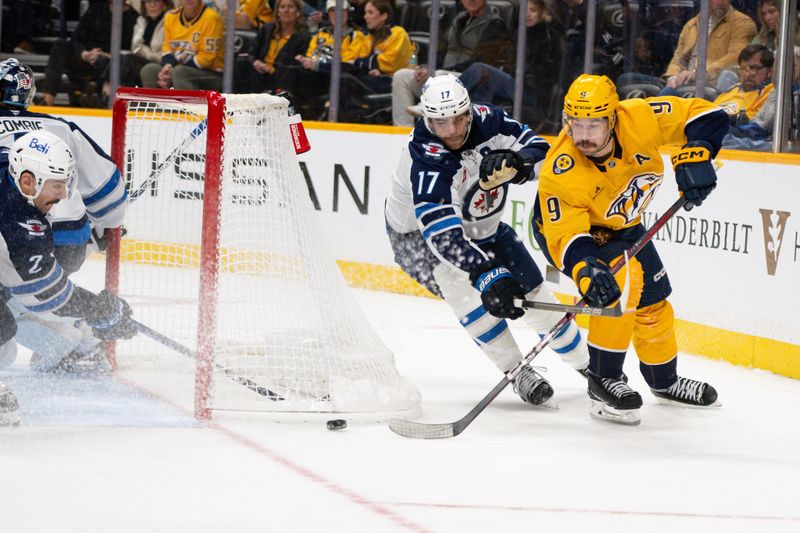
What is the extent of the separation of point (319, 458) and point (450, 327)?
2373mm

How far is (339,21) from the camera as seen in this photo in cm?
677

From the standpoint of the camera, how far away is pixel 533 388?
12.8 ft

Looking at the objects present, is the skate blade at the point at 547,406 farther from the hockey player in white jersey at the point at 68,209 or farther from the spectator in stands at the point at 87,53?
the spectator in stands at the point at 87,53

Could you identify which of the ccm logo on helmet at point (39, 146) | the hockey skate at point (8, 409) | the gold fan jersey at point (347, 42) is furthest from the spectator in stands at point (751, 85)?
the hockey skate at point (8, 409)

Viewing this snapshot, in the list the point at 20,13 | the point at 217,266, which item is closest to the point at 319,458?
the point at 217,266

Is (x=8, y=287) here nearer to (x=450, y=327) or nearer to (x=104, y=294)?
(x=104, y=294)

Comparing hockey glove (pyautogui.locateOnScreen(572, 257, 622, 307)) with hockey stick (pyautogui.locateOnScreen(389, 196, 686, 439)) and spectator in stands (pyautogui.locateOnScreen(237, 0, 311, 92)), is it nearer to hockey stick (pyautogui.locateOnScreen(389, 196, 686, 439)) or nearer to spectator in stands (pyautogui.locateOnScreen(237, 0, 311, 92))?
hockey stick (pyautogui.locateOnScreen(389, 196, 686, 439))

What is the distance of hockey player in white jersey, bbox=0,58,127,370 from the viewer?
399 cm

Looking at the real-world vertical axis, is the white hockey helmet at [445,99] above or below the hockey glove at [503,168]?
above

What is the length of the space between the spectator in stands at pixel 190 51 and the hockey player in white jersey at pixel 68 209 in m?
3.10

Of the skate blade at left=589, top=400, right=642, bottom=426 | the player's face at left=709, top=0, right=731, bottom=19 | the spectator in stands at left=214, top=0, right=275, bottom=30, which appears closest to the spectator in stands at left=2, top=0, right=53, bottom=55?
the spectator in stands at left=214, top=0, right=275, bottom=30

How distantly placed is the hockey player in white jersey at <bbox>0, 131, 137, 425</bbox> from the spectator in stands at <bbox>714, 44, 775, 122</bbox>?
269 centimetres

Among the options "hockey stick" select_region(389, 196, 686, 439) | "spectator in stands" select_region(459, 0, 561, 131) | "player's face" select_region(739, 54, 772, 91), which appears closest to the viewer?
"hockey stick" select_region(389, 196, 686, 439)

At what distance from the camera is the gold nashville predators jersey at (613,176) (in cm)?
358
